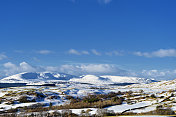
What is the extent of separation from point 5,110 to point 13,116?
13780mm

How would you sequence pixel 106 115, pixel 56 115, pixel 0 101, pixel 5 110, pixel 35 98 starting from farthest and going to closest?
pixel 35 98 < pixel 0 101 < pixel 5 110 < pixel 56 115 < pixel 106 115

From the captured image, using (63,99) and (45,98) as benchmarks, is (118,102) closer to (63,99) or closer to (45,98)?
(63,99)

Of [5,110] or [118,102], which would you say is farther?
[118,102]

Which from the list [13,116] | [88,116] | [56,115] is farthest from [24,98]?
[88,116]

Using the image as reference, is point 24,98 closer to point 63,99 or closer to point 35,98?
point 35,98

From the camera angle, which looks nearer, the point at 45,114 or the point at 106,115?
the point at 106,115

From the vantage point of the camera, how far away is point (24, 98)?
79.6 meters

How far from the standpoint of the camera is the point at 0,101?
75.4 metres

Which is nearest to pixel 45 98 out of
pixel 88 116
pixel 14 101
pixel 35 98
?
pixel 35 98

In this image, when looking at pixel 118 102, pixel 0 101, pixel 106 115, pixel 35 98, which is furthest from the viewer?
pixel 35 98

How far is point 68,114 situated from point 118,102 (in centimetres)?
2667

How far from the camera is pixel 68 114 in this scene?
48156mm

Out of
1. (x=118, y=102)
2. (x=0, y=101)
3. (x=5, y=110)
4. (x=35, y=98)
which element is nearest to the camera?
(x=5, y=110)

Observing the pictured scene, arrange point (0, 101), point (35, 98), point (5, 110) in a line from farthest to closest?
point (35, 98) < point (0, 101) < point (5, 110)
